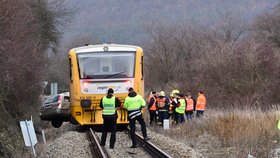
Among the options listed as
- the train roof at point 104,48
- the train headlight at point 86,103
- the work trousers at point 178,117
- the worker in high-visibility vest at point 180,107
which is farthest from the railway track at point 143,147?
the work trousers at point 178,117

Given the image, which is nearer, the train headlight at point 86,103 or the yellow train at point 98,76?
the train headlight at point 86,103

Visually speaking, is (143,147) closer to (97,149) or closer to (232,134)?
(97,149)

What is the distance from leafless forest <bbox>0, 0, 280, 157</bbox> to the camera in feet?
51.6

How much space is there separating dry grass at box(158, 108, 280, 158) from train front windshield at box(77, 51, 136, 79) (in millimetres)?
2893

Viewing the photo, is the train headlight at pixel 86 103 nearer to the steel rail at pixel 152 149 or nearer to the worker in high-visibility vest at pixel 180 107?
the steel rail at pixel 152 149

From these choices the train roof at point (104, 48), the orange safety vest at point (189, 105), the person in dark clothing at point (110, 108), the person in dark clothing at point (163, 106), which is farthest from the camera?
the orange safety vest at point (189, 105)

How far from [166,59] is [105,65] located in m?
38.8

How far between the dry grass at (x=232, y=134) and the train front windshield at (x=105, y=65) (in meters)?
2.89

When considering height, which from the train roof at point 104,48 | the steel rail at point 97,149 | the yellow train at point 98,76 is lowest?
the steel rail at point 97,149

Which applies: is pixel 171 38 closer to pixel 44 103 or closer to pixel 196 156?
pixel 44 103

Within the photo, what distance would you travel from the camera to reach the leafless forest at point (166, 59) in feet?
51.6

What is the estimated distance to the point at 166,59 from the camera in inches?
2253

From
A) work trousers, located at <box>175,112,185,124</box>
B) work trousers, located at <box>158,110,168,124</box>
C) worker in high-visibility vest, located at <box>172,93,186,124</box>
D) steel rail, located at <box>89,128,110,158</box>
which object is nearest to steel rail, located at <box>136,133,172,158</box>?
steel rail, located at <box>89,128,110,158</box>

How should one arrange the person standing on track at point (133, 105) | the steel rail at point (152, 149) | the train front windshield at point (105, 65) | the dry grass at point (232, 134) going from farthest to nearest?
the train front windshield at point (105, 65), the person standing on track at point (133, 105), the dry grass at point (232, 134), the steel rail at point (152, 149)
